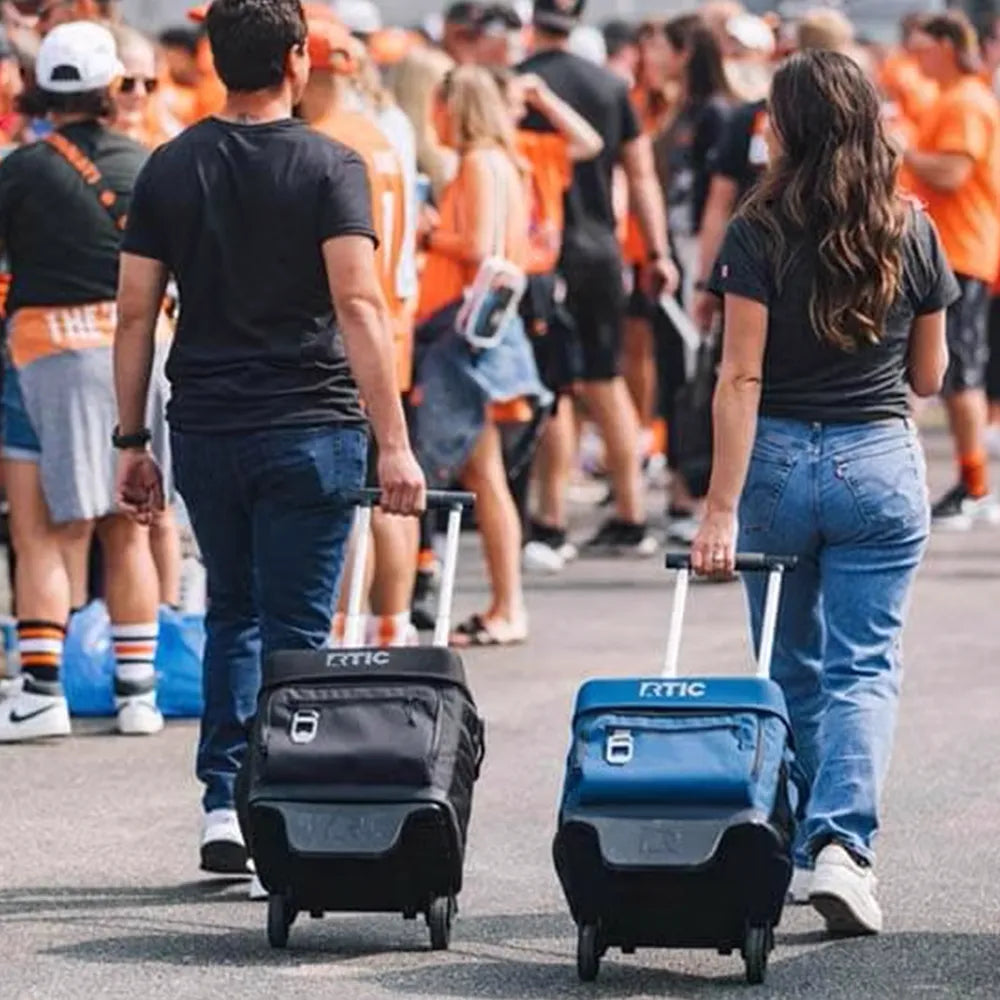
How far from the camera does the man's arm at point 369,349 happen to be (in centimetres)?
719

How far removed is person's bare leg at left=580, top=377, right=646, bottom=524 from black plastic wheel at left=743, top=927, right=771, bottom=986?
23.6ft

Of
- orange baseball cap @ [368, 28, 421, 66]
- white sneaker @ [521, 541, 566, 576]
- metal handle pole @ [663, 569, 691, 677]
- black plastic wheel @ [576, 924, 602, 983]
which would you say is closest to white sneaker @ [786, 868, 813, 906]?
metal handle pole @ [663, 569, 691, 677]

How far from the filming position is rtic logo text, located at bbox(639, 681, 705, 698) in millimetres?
6598

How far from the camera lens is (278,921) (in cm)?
687

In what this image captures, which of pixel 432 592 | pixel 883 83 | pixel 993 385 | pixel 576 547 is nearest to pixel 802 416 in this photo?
pixel 432 592

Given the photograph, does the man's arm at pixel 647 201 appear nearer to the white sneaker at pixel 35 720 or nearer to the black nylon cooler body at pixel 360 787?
the white sneaker at pixel 35 720

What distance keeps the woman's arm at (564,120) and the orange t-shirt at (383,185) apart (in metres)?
2.90

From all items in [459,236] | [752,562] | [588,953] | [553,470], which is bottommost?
[553,470]

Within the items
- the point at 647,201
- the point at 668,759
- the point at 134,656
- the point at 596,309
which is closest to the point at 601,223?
the point at 647,201

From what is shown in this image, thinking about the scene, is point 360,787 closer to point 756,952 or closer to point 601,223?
point 756,952

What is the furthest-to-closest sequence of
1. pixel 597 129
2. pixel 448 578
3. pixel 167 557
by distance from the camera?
pixel 597 129
pixel 167 557
pixel 448 578

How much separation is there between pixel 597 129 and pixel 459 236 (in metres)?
2.16

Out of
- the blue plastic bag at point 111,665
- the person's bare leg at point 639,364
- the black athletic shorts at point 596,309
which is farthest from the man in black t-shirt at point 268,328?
the person's bare leg at point 639,364

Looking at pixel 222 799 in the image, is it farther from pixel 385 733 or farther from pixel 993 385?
pixel 993 385
